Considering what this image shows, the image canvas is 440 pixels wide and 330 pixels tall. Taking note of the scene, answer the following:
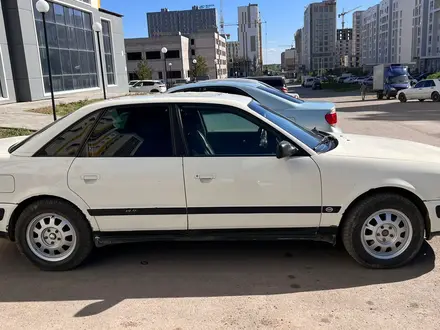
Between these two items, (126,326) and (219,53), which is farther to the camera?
(219,53)

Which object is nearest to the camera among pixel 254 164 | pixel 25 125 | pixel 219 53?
pixel 254 164

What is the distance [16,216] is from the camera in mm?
3881

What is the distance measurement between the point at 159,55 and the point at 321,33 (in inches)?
3486

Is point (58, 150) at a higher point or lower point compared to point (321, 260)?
higher

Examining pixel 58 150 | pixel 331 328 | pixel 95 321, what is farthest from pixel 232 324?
pixel 58 150

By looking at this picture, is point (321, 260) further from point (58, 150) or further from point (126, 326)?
point (58, 150)

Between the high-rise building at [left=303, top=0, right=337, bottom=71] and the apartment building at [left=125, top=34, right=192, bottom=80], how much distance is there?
8068 cm

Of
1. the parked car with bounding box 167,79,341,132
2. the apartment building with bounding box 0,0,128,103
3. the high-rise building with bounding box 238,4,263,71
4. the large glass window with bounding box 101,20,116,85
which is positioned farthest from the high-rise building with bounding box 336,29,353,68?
the parked car with bounding box 167,79,341,132

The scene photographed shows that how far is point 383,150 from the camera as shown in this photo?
4004 millimetres

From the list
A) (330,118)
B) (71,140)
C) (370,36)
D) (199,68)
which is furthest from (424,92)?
(370,36)

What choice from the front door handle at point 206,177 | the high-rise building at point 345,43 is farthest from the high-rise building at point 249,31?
the front door handle at point 206,177

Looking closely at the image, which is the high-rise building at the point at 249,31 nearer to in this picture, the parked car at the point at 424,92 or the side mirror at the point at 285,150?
the parked car at the point at 424,92

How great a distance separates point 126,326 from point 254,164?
1.67m

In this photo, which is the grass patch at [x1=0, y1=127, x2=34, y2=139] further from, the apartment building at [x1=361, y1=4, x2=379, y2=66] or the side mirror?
the apartment building at [x1=361, y1=4, x2=379, y2=66]
